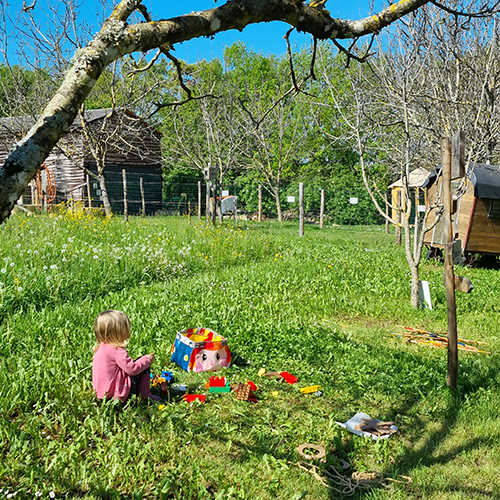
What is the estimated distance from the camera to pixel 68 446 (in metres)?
3.42

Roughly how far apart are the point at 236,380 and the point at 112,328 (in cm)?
138

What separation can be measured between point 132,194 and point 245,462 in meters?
27.5

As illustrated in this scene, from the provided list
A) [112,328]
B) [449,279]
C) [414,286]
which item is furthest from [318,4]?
[414,286]

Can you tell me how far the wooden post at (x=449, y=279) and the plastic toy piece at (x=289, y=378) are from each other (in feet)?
4.77

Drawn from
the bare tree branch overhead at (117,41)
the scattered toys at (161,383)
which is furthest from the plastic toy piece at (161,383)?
the bare tree branch overhead at (117,41)

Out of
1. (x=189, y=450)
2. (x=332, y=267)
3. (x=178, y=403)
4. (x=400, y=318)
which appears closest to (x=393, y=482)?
(x=189, y=450)

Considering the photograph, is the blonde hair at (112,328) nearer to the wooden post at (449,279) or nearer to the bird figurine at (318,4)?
the bird figurine at (318,4)

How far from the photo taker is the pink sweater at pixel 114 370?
3945 millimetres

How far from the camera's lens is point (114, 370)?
13.0ft

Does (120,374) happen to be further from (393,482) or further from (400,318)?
(400,318)

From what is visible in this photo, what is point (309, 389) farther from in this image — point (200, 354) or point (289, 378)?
point (200, 354)

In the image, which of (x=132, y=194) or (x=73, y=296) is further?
(x=132, y=194)

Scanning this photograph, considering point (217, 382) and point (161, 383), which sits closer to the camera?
point (161, 383)

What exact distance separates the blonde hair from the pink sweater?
56 millimetres
